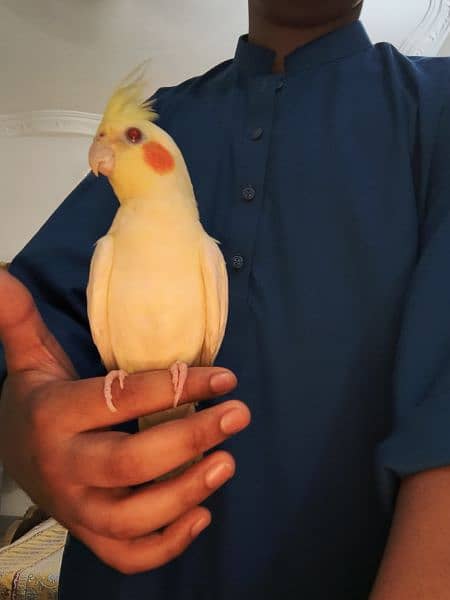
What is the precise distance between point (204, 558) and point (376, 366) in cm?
26

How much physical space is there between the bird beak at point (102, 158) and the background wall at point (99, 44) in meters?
1.65

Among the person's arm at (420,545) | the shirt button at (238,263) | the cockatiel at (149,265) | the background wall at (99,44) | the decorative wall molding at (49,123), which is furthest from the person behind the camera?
the decorative wall molding at (49,123)

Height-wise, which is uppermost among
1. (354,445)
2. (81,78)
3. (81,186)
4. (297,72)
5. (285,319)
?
(81,78)

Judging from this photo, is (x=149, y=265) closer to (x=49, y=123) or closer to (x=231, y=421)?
(x=231, y=421)

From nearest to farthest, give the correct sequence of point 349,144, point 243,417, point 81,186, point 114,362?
point 243,417 → point 114,362 → point 349,144 → point 81,186

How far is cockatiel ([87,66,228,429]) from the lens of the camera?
16.4 inches

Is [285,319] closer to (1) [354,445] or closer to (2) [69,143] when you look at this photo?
(1) [354,445]

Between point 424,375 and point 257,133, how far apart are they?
0.33 metres

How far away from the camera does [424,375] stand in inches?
14.9

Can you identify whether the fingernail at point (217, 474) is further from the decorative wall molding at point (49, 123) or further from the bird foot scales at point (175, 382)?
the decorative wall molding at point (49, 123)

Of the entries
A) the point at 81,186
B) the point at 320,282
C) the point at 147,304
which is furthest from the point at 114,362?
the point at 81,186

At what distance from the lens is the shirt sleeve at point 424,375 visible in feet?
1.12

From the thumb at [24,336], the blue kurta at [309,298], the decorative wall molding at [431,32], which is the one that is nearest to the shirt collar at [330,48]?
the blue kurta at [309,298]

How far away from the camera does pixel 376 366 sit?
1.67 ft
